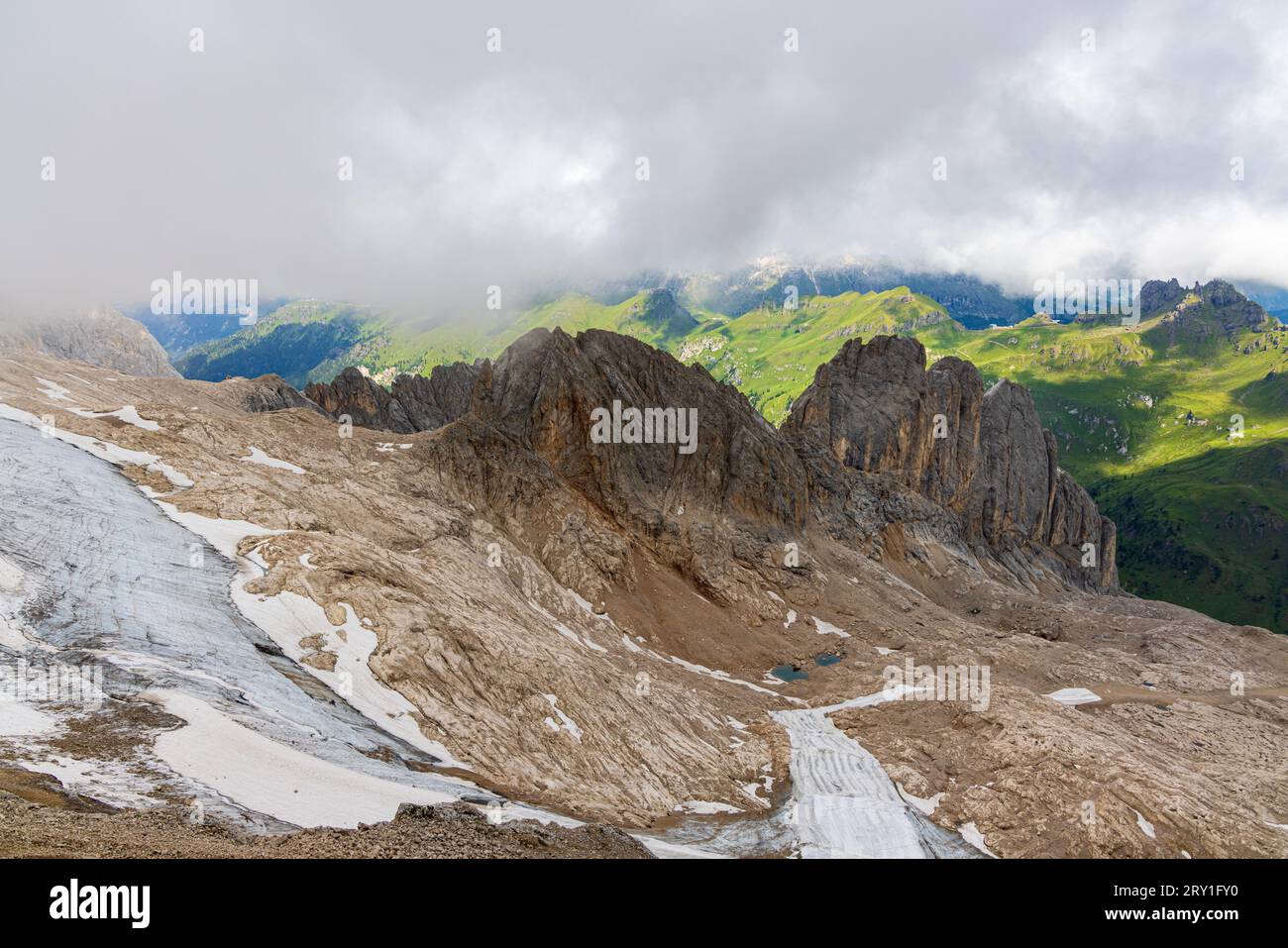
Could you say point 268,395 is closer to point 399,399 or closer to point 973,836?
point 399,399

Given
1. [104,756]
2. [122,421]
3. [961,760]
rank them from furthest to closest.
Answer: [122,421], [961,760], [104,756]

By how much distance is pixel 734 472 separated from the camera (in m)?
116

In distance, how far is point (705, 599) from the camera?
96000mm

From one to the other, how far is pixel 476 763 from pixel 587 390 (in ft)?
258

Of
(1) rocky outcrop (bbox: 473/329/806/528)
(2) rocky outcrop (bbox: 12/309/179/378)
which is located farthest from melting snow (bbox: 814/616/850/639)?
(2) rocky outcrop (bbox: 12/309/179/378)

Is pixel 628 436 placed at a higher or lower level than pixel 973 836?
higher

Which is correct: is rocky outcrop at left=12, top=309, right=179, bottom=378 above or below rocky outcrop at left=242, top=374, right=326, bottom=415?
above

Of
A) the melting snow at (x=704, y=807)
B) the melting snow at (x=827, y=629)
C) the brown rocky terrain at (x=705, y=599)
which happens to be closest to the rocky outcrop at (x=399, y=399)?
the brown rocky terrain at (x=705, y=599)

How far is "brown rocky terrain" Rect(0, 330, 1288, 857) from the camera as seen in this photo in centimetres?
4350

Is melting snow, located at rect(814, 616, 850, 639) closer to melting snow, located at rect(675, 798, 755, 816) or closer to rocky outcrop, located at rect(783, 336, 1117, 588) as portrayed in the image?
melting snow, located at rect(675, 798, 755, 816)

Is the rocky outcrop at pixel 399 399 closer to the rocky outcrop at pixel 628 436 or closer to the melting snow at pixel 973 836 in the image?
the rocky outcrop at pixel 628 436

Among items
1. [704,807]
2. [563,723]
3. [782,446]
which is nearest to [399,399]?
[782,446]
